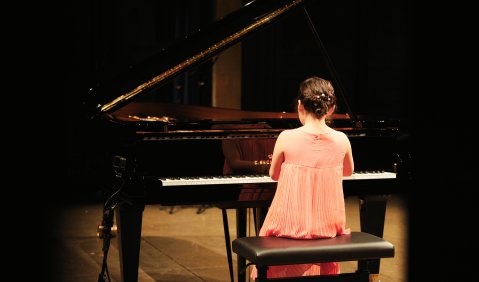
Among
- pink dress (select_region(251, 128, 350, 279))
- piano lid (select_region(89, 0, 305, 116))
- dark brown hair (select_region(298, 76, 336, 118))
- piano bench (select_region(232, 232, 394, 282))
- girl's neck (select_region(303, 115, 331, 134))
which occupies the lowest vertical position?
piano bench (select_region(232, 232, 394, 282))

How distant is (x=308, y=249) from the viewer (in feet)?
9.01

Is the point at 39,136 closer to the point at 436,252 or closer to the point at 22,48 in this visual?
the point at 22,48

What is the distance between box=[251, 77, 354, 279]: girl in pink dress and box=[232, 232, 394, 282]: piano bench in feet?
0.22

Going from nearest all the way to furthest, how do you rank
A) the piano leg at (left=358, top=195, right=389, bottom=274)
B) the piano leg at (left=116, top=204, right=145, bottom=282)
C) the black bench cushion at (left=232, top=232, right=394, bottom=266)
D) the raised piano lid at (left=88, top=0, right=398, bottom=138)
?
the black bench cushion at (left=232, top=232, right=394, bottom=266) → the piano leg at (left=116, top=204, right=145, bottom=282) → the raised piano lid at (left=88, top=0, right=398, bottom=138) → the piano leg at (left=358, top=195, right=389, bottom=274)

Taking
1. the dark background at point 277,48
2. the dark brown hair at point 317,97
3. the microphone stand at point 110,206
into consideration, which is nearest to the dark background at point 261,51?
the dark background at point 277,48

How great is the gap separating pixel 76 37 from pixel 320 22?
9.33 ft

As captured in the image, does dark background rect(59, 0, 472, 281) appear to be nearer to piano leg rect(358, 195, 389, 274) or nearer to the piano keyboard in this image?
piano leg rect(358, 195, 389, 274)

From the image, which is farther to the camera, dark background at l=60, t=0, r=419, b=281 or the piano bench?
dark background at l=60, t=0, r=419, b=281

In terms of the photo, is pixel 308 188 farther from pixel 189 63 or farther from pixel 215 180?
pixel 189 63

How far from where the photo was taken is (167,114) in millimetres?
4637

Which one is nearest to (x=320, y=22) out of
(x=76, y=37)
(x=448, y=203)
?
(x=76, y=37)

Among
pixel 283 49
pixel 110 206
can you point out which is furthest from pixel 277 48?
pixel 110 206

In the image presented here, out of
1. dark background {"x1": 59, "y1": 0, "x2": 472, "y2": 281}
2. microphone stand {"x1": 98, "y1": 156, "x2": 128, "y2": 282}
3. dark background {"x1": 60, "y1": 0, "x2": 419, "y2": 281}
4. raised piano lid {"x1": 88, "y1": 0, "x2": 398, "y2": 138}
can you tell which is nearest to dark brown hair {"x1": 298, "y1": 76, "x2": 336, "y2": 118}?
raised piano lid {"x1": 88, "y1": 0, "x2": 398, "y2": 138}

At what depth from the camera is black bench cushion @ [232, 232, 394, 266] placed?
8.87 ft
